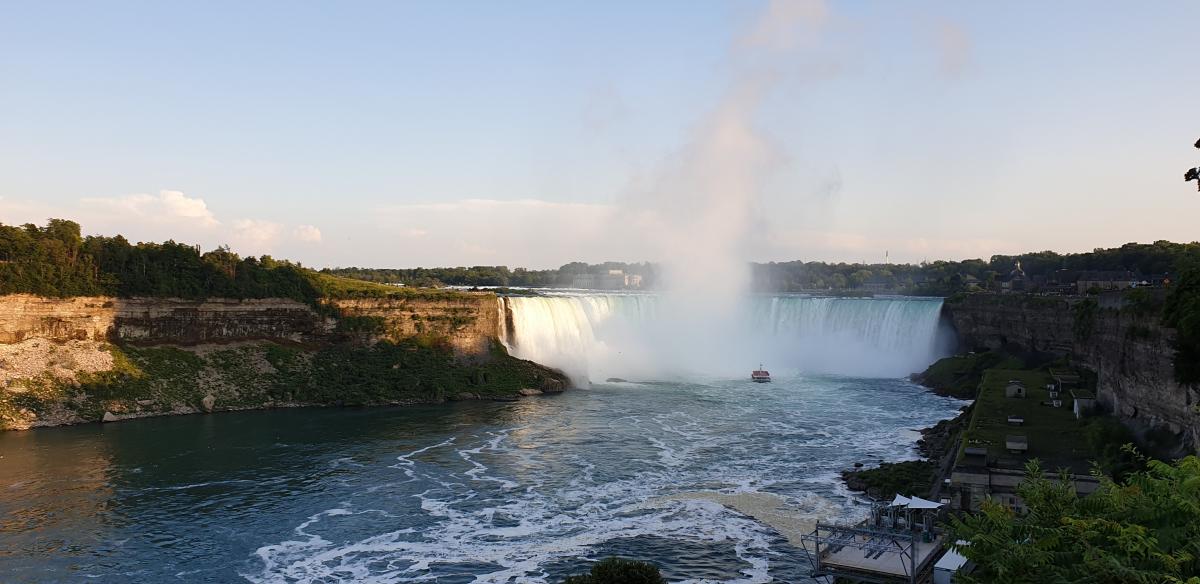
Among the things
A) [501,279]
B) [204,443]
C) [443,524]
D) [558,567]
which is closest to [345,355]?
[204,443]

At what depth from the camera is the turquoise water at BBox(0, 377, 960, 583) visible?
26203 millimetres

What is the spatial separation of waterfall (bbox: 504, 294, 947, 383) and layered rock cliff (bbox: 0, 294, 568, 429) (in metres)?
5.25

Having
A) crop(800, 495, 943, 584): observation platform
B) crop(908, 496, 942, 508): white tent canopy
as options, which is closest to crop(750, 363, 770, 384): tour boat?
crop(908, 496, 942, 508): white tent canopy

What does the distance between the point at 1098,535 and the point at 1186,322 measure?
18.7 meters

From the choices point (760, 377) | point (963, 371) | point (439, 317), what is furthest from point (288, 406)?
point (963, 371)

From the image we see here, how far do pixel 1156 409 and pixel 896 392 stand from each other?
34310 mm

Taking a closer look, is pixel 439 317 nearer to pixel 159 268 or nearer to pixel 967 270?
pixel 159 268

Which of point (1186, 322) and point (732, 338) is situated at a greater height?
point (1186, 322)

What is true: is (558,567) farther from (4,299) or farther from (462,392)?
(4,299)

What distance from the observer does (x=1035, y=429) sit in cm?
3541

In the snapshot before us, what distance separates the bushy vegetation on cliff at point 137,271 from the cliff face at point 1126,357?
4698 cm

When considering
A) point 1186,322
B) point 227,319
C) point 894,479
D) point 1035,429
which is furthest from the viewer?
point 227,319

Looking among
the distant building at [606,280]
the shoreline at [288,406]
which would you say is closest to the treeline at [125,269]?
the shoreline at [288,406]

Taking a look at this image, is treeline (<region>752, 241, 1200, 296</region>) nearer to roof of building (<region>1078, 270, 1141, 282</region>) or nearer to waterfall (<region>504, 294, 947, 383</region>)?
roof of building (<region>1078, 270, 1141, 282</region>)
